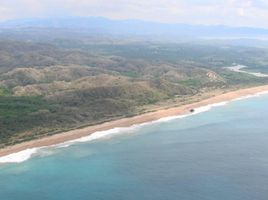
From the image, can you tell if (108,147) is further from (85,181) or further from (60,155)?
(85,181)

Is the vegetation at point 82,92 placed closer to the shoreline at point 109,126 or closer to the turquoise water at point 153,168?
the shoreline at point 109,126

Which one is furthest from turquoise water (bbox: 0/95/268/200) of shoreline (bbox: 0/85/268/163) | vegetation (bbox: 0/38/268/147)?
vegetation (bbox: 0/38/268/147)

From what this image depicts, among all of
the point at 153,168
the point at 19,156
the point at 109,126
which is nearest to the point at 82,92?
the point at 109,126

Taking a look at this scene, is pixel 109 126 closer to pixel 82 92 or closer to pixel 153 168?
pixel 82 92

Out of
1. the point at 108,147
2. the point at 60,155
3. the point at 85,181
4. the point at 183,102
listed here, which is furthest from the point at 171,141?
the point at 183,102

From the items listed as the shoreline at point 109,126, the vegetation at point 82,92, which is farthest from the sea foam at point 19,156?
the vegetation at point 82,92
